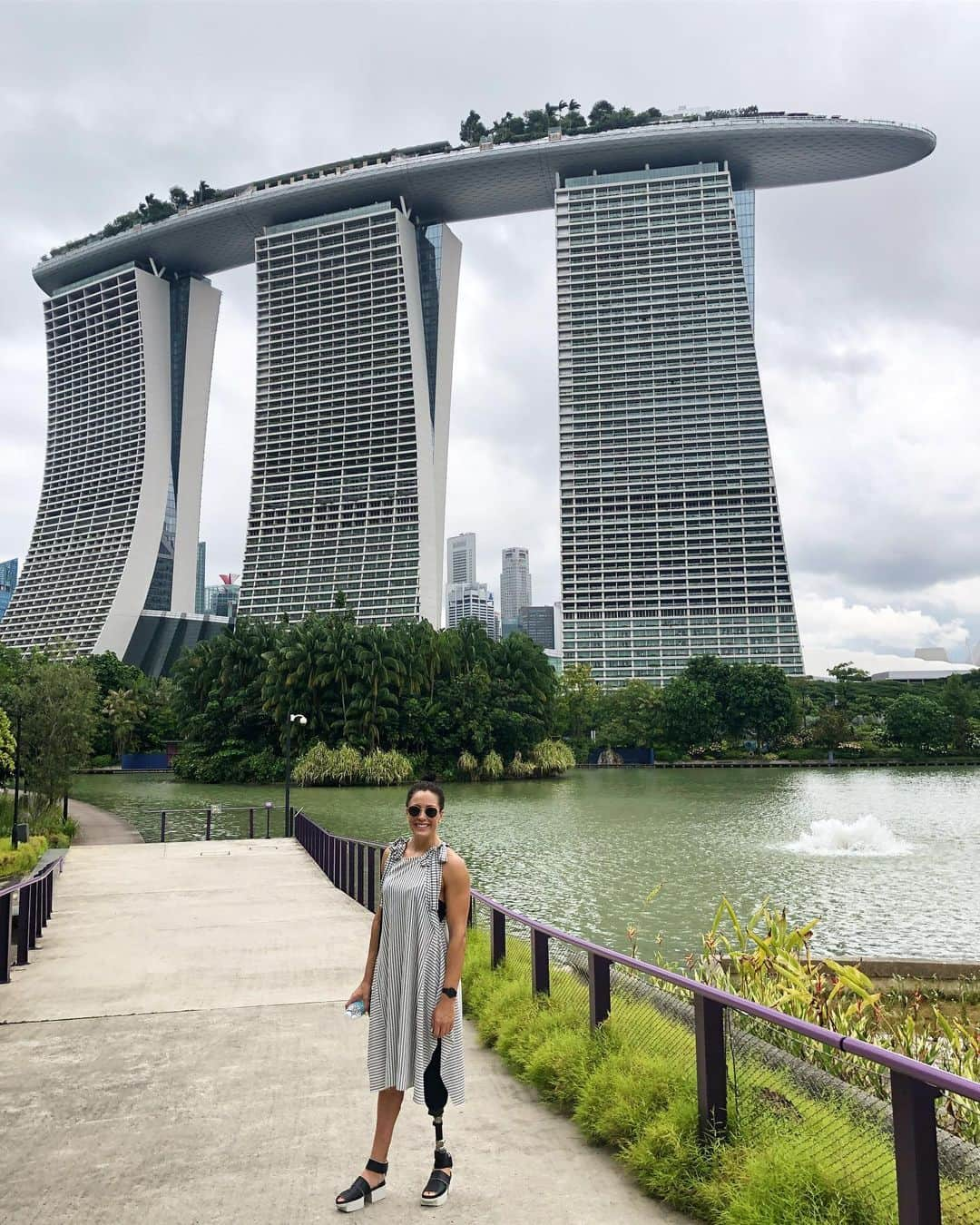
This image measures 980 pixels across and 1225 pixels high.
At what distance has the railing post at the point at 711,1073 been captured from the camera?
14.0 feet

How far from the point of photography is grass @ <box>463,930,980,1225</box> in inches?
141

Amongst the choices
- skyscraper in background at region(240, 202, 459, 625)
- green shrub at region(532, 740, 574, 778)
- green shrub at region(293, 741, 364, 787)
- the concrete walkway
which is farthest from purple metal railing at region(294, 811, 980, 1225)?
skyscraper in background at region(240, 202, 459, 625)

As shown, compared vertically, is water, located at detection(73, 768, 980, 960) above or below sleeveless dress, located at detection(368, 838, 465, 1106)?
below

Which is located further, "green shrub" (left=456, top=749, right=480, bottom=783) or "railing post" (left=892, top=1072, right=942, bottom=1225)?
"green shrub" (left=456, top=749, right=480, bottom=783)

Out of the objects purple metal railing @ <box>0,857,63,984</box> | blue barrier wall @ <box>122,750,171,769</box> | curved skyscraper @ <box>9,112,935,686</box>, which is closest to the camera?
purple metal railing @ <box>0,857,63,984</box>

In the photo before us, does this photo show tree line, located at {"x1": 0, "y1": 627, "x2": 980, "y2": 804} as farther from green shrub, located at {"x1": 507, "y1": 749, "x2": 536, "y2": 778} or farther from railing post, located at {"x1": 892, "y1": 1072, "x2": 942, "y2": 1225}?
railing post, located at {"x1": 892, "y1": 1072, "x2": 942, "y2": 1225}

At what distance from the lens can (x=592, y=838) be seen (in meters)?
29.1

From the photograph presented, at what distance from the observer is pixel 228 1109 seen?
532 cm

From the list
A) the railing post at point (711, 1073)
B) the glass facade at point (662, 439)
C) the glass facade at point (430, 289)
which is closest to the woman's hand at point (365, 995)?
the railing post at point (711, 1073)

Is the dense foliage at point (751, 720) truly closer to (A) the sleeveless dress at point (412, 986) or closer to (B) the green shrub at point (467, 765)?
(B) the green shrub at point (467, 765)

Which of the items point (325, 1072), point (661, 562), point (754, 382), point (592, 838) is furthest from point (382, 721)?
point (754, 382)

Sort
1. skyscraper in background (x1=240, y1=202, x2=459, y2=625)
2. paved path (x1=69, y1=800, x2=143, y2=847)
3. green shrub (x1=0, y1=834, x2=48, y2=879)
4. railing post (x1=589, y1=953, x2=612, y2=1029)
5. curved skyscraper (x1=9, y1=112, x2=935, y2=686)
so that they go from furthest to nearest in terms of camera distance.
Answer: skyscraper in background (x1=240, y1=202, x2=459, y2=625), curved skyscraper (x1=9, y1=112, x2=935, y2=686), paved path (x1=69, y1=800, x2=143, y2=847), green shrub (x1=0, y1=834, x2=48, y2=879), railing post (x1=589, y1=953, x2=612, y2=1029)

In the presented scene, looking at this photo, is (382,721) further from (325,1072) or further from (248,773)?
(325,1072)

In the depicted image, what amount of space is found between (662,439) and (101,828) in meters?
95.6
